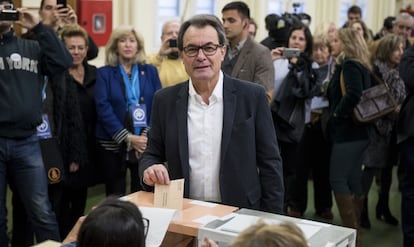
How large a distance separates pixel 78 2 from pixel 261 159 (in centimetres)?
355

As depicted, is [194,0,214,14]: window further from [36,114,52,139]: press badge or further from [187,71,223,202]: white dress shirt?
[187,71,223,202]: white dress shirt

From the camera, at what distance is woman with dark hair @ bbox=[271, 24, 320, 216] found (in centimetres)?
423

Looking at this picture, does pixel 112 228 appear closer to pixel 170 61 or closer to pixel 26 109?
pixel 26 109

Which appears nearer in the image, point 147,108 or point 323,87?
point 147,108

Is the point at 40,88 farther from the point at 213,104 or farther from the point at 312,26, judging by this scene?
the point at 312,26

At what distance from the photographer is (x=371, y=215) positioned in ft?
16.2

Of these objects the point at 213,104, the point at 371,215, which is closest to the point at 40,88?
the point at 213,104

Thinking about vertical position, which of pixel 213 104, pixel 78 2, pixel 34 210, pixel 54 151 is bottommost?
pixel 34 210

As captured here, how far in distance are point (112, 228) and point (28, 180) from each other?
1.87m

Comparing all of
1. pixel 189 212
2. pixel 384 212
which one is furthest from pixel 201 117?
pixel 384 212

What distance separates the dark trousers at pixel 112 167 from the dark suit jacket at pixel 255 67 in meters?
0.95

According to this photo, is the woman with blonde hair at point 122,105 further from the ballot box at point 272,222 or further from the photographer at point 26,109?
the ballot box at point 272,222

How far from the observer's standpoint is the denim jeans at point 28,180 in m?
3.13

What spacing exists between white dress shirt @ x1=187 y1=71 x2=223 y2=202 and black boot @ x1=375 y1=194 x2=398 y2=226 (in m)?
2.90
